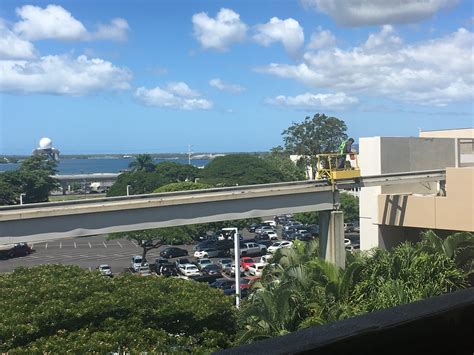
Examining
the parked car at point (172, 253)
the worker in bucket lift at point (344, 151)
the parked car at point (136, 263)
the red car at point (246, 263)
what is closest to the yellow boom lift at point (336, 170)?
the worker in bucket lift at point (344, 151)

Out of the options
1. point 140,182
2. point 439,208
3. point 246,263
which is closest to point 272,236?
point 246,263

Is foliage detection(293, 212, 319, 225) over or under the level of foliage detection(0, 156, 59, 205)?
under

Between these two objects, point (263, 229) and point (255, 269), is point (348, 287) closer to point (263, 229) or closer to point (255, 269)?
point (255, 269)

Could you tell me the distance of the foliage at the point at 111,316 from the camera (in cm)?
1197

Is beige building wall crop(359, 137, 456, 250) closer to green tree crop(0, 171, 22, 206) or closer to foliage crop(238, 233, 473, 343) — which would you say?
foliage crop(238, 233, 473, 343)

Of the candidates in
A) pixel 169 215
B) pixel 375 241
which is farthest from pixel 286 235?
pixel 169 215

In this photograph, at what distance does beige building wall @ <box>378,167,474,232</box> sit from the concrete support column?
2.57 metres

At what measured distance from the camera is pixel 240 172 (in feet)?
234

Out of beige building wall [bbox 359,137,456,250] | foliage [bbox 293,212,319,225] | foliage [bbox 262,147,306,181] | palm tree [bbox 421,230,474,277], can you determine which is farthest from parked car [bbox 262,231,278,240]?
palm tree [bbox 421,230,474,277]

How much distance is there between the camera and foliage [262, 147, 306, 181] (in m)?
66.3

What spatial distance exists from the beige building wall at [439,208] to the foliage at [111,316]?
10.1 metres

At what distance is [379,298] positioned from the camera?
12750 mm

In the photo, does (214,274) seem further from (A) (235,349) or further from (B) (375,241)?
(A) (235,349)

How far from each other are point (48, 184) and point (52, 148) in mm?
120452
